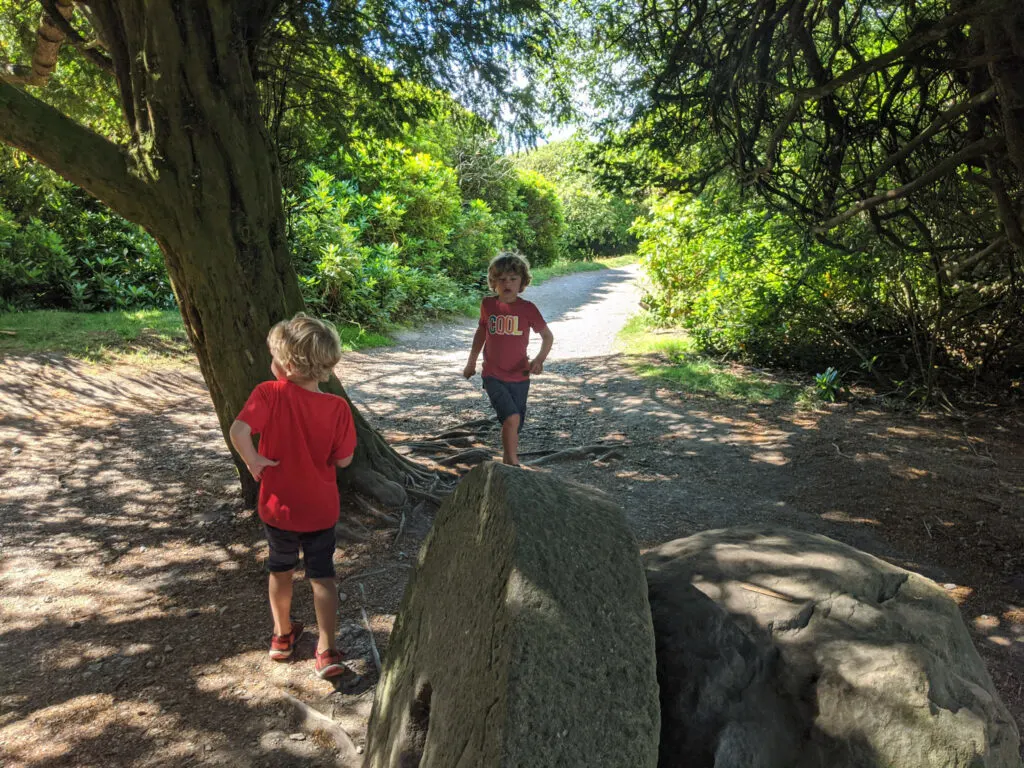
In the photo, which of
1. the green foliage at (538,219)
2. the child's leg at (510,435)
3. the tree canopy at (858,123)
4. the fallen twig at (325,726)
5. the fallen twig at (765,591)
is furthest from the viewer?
the green foliage at (538,219)

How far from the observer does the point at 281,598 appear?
3057mm

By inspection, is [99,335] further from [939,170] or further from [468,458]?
[939,170]

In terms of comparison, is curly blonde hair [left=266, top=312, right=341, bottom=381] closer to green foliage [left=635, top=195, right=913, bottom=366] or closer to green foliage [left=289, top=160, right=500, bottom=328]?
green foliage [left=635, top=195, right=913, bottom=366]

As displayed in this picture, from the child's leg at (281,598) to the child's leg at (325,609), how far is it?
155 mm

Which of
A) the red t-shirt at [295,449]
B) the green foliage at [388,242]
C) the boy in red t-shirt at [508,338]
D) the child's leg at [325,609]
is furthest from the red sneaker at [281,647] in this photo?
the green foliage at [388,242]

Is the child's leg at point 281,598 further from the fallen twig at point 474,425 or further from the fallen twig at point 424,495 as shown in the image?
the fallen twig at point 474,425

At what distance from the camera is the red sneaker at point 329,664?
9.64 feet

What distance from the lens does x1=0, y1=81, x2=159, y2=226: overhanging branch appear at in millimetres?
3402

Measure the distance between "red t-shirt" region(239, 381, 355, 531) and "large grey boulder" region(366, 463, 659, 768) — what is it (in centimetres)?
76

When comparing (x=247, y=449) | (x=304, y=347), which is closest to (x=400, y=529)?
(x=247, y=449)

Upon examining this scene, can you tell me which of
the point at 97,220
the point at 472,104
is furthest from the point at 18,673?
the point at 97,220

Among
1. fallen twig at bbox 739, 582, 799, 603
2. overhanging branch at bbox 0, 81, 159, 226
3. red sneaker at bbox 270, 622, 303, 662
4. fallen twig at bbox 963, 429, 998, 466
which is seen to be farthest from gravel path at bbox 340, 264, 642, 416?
fallen twig at bbox 739, 582, 799, 603

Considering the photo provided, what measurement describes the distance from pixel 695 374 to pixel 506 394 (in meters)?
4.73

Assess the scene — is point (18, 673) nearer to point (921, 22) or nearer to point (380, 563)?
point (380, 563)
